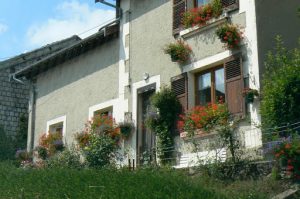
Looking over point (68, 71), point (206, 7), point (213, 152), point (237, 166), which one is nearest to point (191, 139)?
point (213, 152)

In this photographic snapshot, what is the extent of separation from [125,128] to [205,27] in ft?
11.5

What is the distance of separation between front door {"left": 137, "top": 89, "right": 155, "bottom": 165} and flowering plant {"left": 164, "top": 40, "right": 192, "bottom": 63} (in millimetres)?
1529

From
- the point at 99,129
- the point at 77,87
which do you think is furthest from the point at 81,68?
the point at 99,129

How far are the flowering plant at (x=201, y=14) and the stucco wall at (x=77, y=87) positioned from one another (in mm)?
3219

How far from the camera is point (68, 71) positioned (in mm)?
18875

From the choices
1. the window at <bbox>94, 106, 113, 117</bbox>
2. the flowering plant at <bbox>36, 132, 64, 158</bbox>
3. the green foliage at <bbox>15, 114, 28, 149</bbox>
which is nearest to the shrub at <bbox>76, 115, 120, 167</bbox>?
the window at <bbox>94, 106, 113, 117</bbox>

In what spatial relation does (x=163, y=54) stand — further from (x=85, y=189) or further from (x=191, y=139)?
(x=85, y=189)

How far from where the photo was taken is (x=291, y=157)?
9977 millimetres

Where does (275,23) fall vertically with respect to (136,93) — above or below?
above

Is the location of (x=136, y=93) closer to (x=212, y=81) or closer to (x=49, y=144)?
(x=212, y=81)

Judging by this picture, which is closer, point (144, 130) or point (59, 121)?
point (144, 130)

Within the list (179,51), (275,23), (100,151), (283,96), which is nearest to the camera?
(283,96)

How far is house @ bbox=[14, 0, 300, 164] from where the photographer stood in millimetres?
12719

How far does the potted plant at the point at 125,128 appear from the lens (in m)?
15.5
